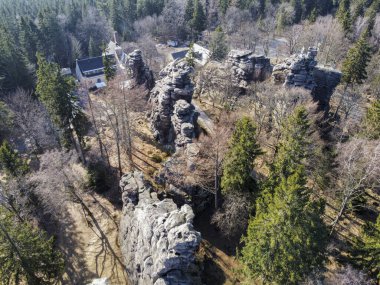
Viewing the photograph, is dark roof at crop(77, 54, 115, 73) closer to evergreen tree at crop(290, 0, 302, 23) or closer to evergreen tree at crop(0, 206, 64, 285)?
evergreen tree at crop(0, 206, 64, 285)

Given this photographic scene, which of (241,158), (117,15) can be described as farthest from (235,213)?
(117,15)

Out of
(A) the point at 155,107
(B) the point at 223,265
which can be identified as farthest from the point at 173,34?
(B) the point at 223,265

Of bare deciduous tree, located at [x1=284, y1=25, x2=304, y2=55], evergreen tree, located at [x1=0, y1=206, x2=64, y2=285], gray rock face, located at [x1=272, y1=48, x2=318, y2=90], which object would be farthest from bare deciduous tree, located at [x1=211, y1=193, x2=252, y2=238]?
bare deciduous tree, located at [x1=284, y1=25, x2=304, y2=55]

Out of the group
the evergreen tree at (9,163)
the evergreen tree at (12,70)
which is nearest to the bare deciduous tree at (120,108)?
the evergreen tree at (9,163)

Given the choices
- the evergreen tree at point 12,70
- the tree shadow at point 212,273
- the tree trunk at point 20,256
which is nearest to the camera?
the tree trunk at point 20,256

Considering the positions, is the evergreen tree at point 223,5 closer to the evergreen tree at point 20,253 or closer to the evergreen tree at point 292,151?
the evergreen tree at point 292,151

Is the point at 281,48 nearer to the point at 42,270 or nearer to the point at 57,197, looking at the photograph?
the point at 57,197
